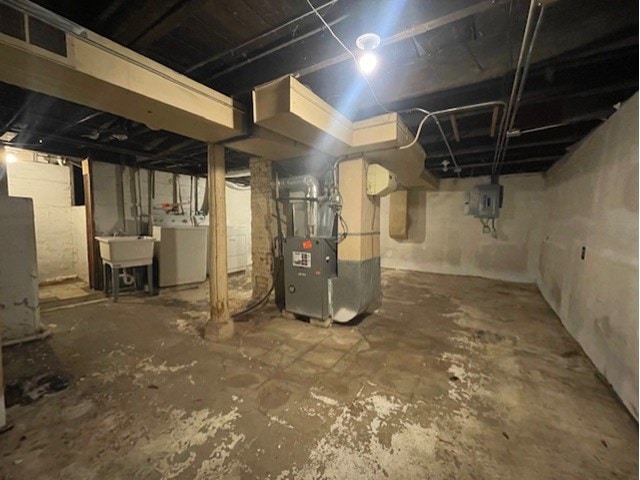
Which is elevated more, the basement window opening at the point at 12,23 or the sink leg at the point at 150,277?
the basement window opening at the point at 12,23

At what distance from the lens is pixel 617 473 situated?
126 cm

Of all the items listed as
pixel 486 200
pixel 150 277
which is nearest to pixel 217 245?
pixel 150 277

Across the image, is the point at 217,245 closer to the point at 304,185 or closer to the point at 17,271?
the point at 304,185

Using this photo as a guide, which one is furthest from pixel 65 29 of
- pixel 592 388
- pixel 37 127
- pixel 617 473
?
pixel 592 388

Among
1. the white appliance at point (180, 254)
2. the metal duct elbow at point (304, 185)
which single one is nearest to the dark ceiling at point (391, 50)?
the metal duct elbow at point (304, 185)

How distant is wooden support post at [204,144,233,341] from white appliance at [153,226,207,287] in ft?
7.68

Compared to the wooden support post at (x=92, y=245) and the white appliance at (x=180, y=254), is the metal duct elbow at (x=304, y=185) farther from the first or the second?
the wooden support post at (x=92, y=245)

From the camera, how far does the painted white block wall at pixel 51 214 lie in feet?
15.0

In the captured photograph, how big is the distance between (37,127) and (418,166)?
4.75m

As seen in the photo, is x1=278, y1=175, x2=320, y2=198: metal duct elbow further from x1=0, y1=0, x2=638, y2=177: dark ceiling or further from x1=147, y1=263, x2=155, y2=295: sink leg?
x1=147, y1=263, x2=155, y2=295: sink leg

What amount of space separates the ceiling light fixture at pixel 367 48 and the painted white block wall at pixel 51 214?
5.52 meters

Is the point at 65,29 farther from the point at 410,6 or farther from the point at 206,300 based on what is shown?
the point at 206,300

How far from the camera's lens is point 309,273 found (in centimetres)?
308

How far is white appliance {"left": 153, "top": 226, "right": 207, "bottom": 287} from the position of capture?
446 centimetres
